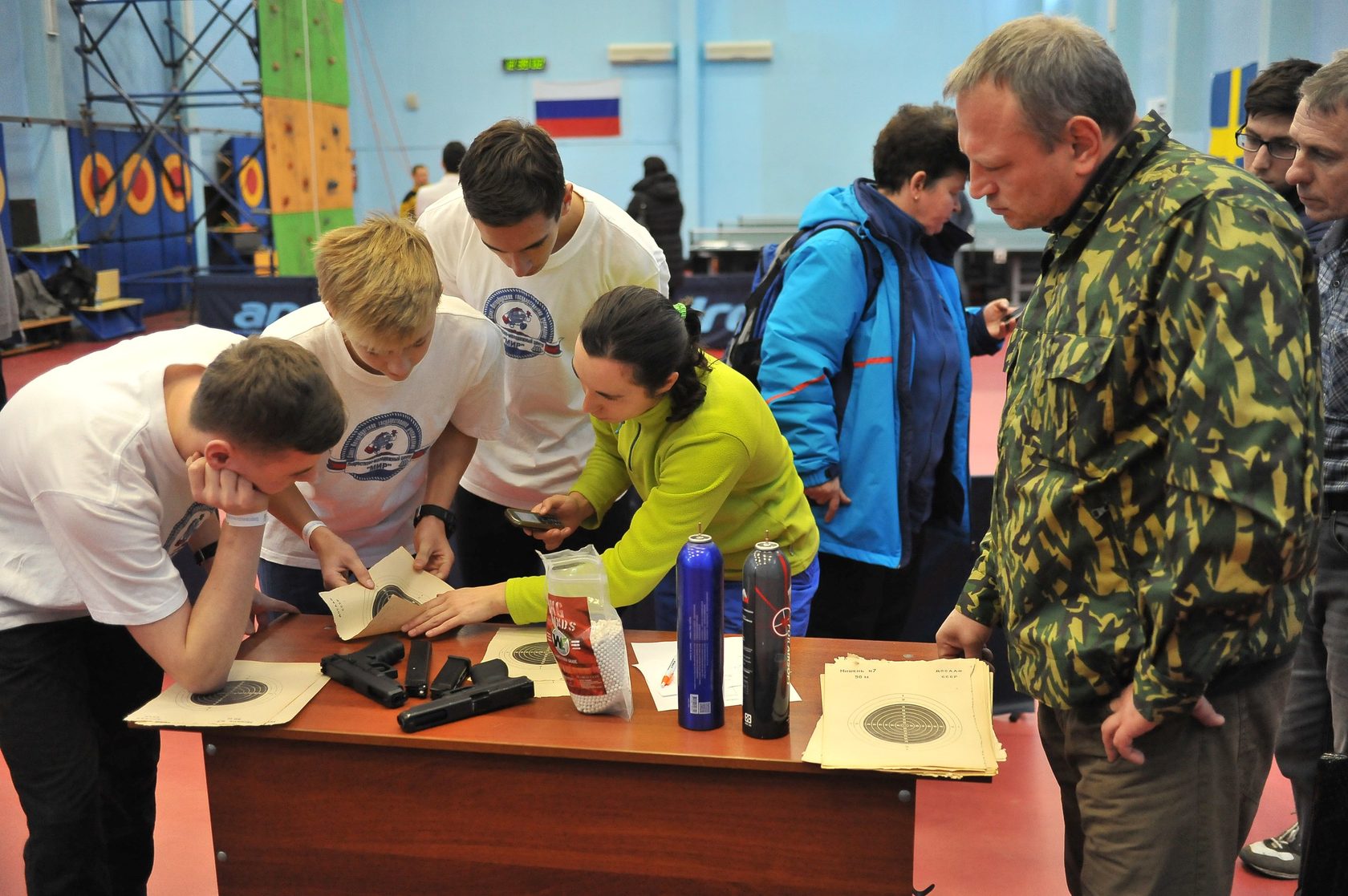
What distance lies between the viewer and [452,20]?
12.3 m

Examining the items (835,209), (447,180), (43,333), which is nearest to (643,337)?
(835,209)

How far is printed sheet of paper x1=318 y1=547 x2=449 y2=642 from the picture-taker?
6.04ft

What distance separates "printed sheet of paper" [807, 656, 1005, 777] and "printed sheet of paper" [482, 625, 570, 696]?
41 centimetres

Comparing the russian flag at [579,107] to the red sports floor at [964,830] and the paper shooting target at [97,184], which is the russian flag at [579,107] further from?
the red sports floor at [964,830]

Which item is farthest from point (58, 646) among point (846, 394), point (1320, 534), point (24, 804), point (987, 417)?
point (987, 417)

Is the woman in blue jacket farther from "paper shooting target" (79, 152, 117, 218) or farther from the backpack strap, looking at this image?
"paper shooting target" (79, 152, 117, 218)

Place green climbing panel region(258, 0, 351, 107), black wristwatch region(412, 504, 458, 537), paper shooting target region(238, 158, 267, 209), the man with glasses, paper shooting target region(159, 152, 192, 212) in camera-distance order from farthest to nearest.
Answer: paper shooting target region(238, 158, 267, 209) → paper shooting target region(159, 152, 192, 212) → green climbing panel region(258, 0, 351, 107) → the man with glasses → black wristwatch region(412, 504, 458, 537)

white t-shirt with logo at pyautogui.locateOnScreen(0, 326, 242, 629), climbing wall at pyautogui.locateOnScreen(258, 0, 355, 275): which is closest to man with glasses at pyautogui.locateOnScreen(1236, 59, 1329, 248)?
white t-shirt with logo at pyautogui.locateOnScreen(0, 326, 242, 629)

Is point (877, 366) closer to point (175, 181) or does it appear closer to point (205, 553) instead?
point (205, 553)

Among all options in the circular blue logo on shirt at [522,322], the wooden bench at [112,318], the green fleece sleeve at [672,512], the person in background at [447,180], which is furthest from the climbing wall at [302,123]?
the green fleece sleeve at [672,512]

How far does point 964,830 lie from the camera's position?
8.31 ft

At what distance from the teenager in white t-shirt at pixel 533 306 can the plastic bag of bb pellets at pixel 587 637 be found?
26.6 inches

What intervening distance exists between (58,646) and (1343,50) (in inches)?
88.8

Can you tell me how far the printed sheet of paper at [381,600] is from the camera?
1841mm
